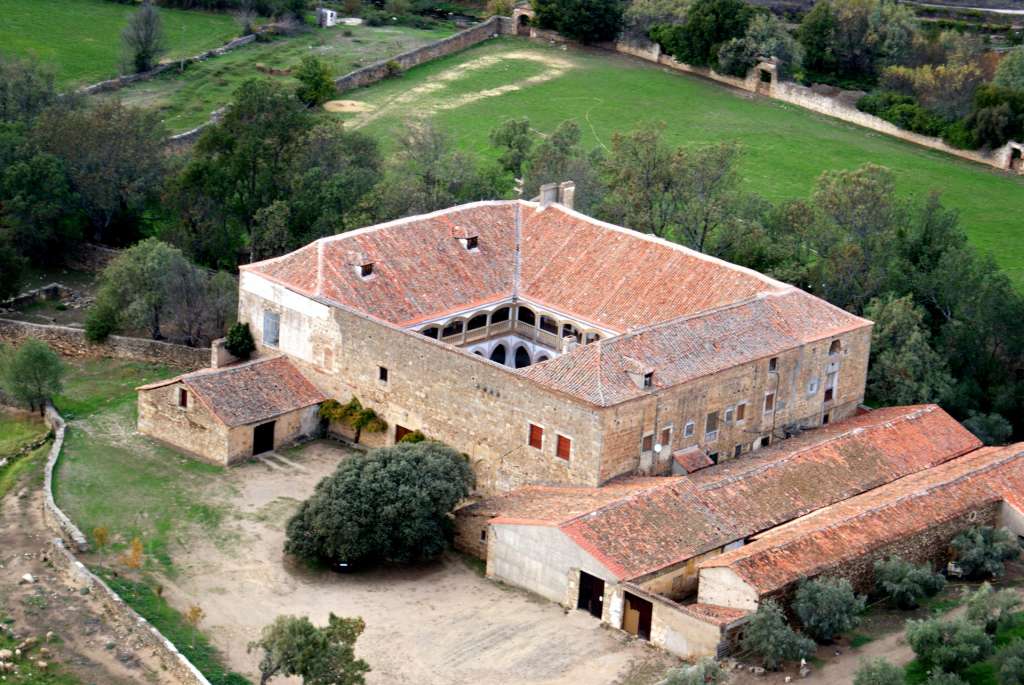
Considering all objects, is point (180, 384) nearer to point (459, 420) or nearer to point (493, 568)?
point (459, 420)

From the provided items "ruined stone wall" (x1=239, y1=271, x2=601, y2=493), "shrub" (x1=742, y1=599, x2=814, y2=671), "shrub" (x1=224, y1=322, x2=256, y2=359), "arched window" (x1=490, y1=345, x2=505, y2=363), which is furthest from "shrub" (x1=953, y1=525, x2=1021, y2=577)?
"shrub" (x1=224, y1=322, x2=256, y2=359)

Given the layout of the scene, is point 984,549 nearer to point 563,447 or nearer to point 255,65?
point 563,447

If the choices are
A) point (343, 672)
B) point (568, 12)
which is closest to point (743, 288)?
point (343, 672)

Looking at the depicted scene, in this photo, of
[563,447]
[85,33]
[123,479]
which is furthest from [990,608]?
[85,33]

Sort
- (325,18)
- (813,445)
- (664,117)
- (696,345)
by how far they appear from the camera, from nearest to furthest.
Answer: (696,345), (813,445), (664,117), (325,18)

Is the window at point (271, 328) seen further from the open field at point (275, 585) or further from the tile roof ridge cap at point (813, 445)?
the tile roof ridge cap at point (813, 445)

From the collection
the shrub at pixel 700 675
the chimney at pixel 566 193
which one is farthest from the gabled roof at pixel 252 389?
the shrub at pixel 700 675

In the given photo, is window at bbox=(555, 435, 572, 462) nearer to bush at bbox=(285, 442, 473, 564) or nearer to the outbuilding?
bush at bbox=(285, 442, 473, 564)

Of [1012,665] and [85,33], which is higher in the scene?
[85,33]

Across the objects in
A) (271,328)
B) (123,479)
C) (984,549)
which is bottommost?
(123,479)
